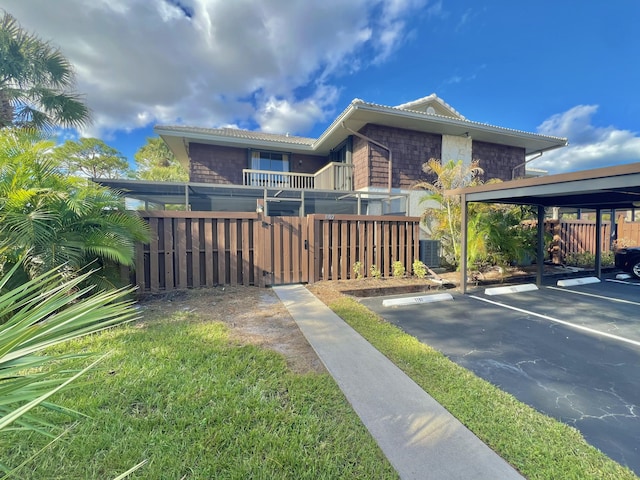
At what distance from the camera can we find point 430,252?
28.2ft

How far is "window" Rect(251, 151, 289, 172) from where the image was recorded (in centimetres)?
1265

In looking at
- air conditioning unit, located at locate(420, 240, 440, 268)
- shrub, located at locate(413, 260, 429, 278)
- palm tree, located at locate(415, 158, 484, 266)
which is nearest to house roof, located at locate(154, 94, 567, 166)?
palm tree, located at locate(415, 158, 484, 266)

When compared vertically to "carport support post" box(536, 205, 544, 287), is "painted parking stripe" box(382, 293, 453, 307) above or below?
below

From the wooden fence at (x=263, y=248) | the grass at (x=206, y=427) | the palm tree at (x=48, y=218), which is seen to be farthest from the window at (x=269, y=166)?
the grass at (x=206, y=427)

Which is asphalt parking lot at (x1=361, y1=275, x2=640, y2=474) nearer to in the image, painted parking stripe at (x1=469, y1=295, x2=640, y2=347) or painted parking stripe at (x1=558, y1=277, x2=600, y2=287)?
painted parking stripe at (x1=469, y1=295, x2=640, y2=347)

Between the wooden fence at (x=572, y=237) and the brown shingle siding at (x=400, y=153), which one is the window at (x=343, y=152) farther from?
the wooden fence at (x=572, y=237)

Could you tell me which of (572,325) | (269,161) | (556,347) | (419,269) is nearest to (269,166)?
(269,161)

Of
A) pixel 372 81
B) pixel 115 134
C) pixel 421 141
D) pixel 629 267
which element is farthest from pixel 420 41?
pixel 115 134

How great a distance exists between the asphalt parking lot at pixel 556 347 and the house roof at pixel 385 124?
261 inches

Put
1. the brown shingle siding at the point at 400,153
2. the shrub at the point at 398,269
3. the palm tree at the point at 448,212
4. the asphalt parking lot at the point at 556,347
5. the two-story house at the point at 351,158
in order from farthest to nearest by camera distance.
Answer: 1. the brown shingle siding at the point at 400,153
2. the two-story house at the point at 351,158
3. the palm tree at the point at 448,212
4. the shrub at the point at 398,269
5. the asphalt parking lot at the point at 556,347

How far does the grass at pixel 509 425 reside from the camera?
176 cm

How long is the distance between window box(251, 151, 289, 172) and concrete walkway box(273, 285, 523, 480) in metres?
10.7

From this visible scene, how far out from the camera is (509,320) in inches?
183

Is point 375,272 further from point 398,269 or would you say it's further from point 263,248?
point 263,248
